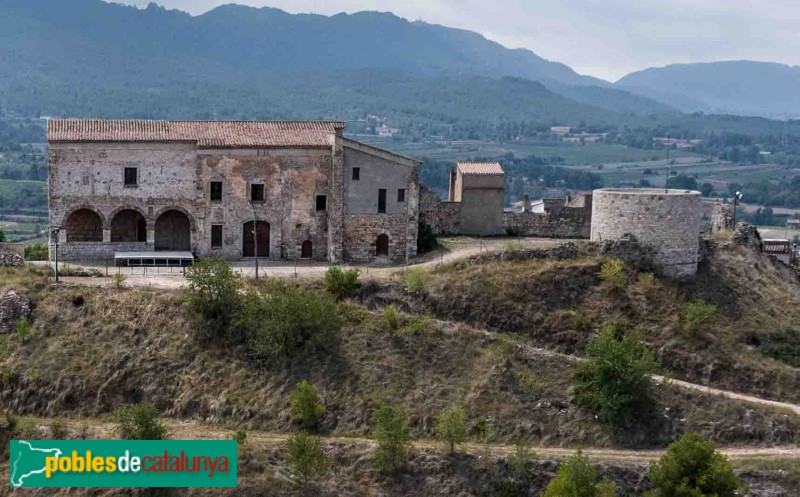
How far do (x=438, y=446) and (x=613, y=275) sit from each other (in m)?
11.6

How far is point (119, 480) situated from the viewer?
1531 inches

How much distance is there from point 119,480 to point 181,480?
185 centimetres

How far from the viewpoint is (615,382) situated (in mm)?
42562

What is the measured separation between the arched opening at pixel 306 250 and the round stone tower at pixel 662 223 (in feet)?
39.0

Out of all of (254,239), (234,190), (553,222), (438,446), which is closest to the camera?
(438,446)

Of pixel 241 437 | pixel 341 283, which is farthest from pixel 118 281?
pixel 241 437

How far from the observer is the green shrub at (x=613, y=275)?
48656 mm

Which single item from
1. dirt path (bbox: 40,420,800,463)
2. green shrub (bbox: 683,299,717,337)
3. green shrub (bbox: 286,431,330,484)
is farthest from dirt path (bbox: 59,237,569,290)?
green shrub (bbox: 286,431,330,484)

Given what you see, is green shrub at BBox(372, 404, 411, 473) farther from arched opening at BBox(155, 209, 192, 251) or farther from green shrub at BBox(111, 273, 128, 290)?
arched opening at BBox(155, 209, 192, 251)

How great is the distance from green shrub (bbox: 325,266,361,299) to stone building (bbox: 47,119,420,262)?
16.1ft

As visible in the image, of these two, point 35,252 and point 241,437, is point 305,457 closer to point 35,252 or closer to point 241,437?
point 241,437

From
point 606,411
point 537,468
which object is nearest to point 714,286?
point 606,411

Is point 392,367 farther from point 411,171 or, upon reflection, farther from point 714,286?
point 714,286

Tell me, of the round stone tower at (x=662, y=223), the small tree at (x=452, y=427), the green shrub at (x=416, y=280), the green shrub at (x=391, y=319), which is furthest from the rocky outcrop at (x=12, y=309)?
the round stone tower at (x=662, y=223)
